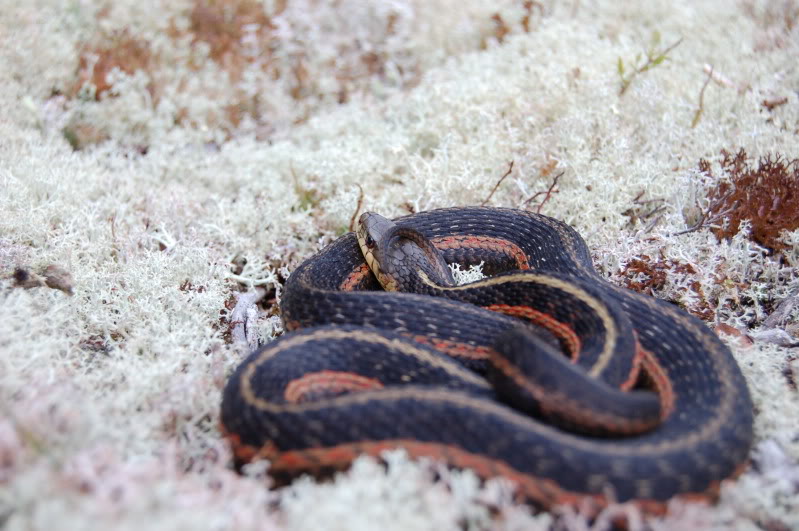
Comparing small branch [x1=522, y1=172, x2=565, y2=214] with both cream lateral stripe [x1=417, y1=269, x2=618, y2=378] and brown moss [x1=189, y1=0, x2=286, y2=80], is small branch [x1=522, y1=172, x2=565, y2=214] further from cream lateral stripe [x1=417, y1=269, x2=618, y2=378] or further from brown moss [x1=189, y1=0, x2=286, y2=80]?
brown moss [x1=189, y1=0, x2=286, y2=80]

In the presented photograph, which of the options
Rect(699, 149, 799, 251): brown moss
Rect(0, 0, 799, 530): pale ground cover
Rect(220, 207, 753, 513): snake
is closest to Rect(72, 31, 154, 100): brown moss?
Rect(0, 0, 799, 530): pale ground cover

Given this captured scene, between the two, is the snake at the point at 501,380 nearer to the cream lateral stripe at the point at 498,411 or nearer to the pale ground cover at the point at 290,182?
the cream lateral stripe at the point at 498,411

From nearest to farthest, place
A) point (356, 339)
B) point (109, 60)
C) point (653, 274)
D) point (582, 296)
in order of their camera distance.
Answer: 1. point (356, 339)
2. point (582, 296)
3. point (653, 274)
4. point (109, 60)

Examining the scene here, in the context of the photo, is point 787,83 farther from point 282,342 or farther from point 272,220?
point 282,342

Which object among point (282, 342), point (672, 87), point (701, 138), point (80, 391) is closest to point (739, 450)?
point (282, 342)

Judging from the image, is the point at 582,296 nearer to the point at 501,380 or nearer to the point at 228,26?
the point at 501,380

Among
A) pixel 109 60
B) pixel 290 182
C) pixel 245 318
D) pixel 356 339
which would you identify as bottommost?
pixel 245 318

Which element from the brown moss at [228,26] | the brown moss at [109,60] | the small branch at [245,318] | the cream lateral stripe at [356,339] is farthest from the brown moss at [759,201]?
the brown moss at [109,60]

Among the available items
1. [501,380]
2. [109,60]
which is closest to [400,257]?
[501,380]
